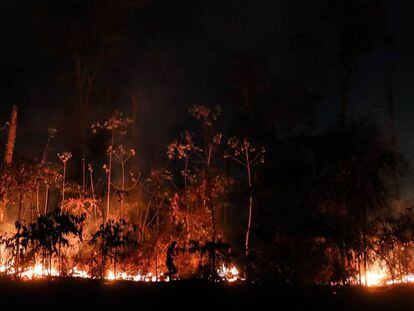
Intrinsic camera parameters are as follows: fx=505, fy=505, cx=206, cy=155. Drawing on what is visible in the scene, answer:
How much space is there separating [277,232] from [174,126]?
21.6ft

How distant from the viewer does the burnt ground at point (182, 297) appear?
5.52 meters

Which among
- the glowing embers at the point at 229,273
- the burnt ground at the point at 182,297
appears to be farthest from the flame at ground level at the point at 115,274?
the burnt ground at the point at 182,297

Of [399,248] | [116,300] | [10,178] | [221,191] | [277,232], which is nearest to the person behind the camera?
[116,300]

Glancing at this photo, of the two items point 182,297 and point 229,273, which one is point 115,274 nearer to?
point 229,273

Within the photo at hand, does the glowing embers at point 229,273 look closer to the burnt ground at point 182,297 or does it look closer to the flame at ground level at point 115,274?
the flame at ground level at point 115,274

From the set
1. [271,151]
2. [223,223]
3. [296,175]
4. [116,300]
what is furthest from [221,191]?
[116,300]

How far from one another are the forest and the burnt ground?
0.99 meters

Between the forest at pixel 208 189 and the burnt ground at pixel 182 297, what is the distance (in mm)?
986

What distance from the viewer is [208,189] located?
9.42 metres

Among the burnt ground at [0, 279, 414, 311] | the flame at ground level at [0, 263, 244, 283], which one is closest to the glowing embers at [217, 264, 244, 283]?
the flame at ground level at [0, 263, 244, 283]

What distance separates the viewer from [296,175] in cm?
902

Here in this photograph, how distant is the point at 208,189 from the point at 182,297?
3.62 metres

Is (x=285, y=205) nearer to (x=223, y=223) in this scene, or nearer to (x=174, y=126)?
(x=223, y=223)

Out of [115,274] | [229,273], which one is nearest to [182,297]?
[115,274]
